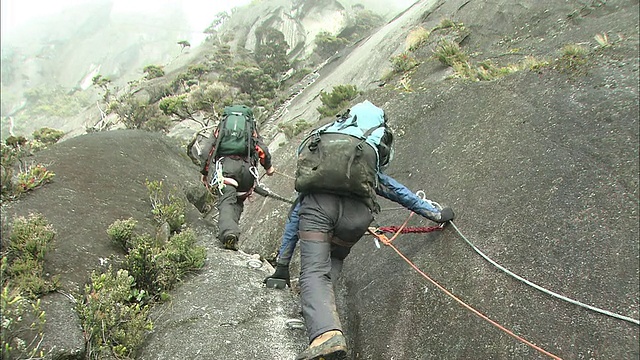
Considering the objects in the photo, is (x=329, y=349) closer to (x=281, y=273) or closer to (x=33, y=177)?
(x=281, y=273)

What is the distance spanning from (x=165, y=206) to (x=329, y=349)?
5.10 m

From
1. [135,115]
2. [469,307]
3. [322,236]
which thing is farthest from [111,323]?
[135,115]

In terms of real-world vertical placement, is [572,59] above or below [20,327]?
below

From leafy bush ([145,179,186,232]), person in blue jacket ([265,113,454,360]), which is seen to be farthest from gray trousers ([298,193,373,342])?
leafy bush ([145,179,186,232])

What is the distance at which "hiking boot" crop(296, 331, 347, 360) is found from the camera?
12.8ft

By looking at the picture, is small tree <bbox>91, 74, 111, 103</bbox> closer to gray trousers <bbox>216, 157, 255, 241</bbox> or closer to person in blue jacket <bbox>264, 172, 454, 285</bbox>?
gray trousers <bbox>216, 157, 255, 241</bbox>

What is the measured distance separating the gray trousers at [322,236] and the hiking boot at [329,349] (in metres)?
0.23

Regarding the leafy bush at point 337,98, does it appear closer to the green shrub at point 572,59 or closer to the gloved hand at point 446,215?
the green shrub at point 572,59

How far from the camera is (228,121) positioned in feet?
24.8

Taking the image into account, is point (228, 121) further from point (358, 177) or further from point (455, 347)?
point (455, 347)

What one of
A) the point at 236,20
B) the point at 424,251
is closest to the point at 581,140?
the point at 424,251

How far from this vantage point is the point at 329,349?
391 cm

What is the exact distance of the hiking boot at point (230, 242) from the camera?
7.44 metres

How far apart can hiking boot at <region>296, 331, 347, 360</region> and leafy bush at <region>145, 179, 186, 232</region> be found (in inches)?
183
